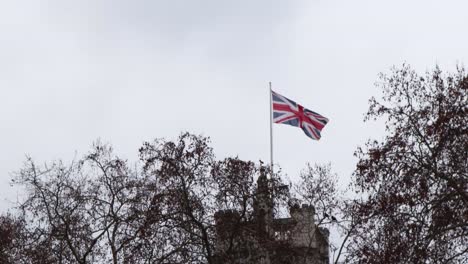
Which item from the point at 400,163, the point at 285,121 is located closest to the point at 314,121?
the point at 285,121

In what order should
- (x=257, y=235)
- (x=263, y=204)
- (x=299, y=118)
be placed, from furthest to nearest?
(x=299, y=118), (x=263, y=204), (x=257, y=235)

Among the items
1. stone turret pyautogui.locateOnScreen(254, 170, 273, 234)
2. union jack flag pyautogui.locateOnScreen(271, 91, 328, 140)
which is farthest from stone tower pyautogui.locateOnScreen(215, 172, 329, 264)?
union jack flag pyautogui.locateOnScreen(271, 91, 328, 140)

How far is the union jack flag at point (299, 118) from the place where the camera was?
3853 cm

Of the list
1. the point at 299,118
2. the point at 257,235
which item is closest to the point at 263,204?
the point at 257,235

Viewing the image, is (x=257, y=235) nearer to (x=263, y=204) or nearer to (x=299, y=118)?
(x=263, y=204)

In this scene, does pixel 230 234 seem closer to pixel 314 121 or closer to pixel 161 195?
pixel 161 195

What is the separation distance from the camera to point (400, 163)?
82.5ft

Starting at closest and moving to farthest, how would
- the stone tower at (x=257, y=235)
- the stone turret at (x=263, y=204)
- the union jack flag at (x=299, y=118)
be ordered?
the stone tower at (x=257, y=235) → the stone turret at (x=263, y=204) → the union jack flag at (x=299, y=118)

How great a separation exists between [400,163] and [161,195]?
38.7 ft

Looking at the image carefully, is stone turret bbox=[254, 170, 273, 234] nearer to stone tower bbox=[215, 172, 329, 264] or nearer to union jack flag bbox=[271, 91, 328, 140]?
stone tower bbox=[215, 172, 329, 264]

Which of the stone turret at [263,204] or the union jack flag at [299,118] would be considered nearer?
the stone turret at [263,204]

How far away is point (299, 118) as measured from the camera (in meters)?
38.8

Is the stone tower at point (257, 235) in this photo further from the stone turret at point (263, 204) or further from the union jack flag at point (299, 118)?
the union jack flag at point (299, 118)

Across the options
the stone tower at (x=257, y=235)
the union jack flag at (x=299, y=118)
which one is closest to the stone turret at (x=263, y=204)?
the stone tower at (x=257, y=235)
